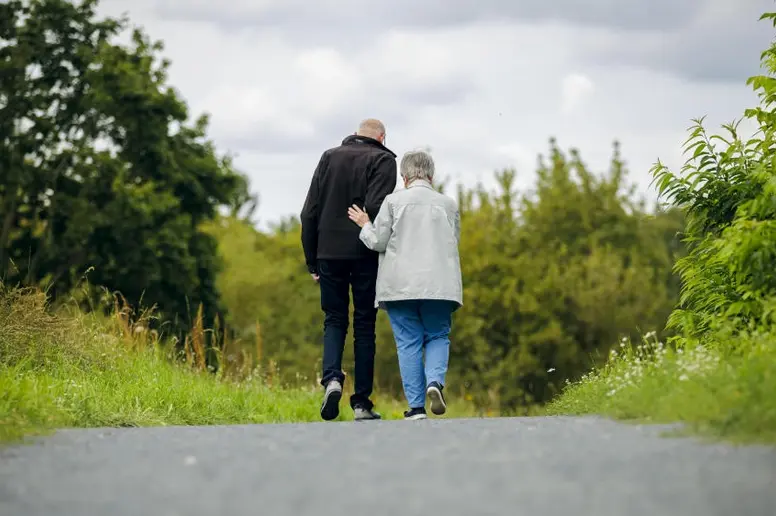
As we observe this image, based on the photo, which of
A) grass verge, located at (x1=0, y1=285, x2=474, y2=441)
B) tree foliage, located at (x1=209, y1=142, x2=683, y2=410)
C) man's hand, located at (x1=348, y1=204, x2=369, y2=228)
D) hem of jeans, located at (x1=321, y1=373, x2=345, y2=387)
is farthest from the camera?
tree foliage, located at (x1=209, y1=142, x2=683, y2=410)

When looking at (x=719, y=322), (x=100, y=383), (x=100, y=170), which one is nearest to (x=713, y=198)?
(x=719, y=322)

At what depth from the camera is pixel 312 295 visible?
168ft

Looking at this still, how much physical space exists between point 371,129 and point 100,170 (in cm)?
2802

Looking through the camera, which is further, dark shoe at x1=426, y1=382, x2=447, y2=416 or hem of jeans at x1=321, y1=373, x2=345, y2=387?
hem of jeans at x1=321, y1=373, x2=345, y2=387

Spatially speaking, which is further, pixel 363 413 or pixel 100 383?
pixel 100 383

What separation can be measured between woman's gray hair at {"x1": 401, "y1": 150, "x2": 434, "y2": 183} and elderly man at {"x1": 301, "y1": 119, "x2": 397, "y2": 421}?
0.14 m

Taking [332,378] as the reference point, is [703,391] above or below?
above

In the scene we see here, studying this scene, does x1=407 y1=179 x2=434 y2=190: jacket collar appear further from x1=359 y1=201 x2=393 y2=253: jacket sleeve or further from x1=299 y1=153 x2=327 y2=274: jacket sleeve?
x1=299 y1=153 x2=327 y2=274: jacket sleeve

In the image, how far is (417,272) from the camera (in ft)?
28.3

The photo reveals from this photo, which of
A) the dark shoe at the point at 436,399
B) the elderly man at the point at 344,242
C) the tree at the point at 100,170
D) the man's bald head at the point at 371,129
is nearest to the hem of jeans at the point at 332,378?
the elderly man at the point at 344,242

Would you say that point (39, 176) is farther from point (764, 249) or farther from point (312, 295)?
point (764, 249)

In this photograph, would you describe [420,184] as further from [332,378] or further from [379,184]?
[332,378]

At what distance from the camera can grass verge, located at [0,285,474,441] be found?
288 inches

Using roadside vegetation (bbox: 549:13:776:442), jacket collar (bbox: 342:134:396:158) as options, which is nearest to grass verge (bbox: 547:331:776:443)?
roadside vegetation (bbox: 549:13:776:442)
